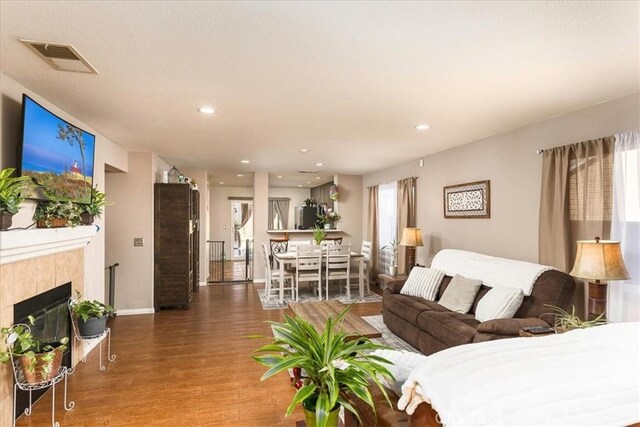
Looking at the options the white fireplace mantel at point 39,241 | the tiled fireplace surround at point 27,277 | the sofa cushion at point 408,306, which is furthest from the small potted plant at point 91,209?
the sofa cushion at point 408,306

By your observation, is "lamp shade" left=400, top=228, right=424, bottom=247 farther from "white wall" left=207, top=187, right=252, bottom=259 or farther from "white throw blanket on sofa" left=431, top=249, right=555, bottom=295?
"white wall" left=207, top=187, right=252, bottom=259

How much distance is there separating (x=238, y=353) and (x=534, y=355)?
3.12 meters

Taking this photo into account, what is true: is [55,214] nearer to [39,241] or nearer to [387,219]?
[39,241]

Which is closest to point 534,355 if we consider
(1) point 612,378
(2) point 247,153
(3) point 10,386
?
(1) point 612,378

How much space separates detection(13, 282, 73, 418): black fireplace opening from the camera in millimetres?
2438

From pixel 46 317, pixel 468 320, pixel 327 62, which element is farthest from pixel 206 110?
pixel 468 320

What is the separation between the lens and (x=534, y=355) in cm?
112

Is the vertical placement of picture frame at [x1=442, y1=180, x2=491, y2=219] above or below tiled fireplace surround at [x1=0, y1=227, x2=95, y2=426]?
above

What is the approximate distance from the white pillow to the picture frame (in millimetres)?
1274

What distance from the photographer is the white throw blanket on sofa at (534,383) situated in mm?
968

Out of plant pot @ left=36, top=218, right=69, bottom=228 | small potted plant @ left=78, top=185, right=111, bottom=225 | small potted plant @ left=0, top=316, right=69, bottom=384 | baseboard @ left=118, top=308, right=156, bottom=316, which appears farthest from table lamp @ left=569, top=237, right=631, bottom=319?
baseboard @ left=118, top=308, right=156, bottom=316

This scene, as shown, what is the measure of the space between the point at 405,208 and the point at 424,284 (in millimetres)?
2035

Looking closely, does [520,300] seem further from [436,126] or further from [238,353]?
[238,353]

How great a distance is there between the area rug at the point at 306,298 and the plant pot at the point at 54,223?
3221mm
